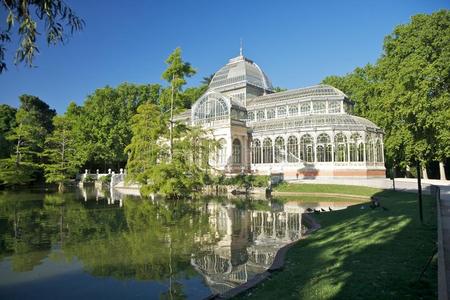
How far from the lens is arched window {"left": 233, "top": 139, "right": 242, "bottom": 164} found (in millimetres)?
40000

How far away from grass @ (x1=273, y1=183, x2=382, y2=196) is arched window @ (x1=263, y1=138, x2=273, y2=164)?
33.1ft

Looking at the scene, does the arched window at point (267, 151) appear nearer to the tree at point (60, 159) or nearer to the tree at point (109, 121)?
the tree at point (109, 121)

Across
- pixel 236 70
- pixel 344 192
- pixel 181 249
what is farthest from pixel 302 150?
pixel 181 249

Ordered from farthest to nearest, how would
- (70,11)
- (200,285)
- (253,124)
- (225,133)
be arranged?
(253,124)
(225,133)
(200,285)
(70,11)

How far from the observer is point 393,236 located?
8.77m

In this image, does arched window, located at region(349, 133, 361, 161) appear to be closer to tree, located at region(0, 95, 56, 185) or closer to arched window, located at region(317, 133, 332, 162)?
arched window, located at region(317, 133, 332, 162)

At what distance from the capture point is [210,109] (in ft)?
139

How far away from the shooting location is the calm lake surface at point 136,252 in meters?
7.44

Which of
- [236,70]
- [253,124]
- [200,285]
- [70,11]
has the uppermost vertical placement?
[236,70]

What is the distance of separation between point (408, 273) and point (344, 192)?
71.1 feet

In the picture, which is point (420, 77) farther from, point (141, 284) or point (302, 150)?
point (141, 284)

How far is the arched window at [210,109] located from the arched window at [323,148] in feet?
39.4

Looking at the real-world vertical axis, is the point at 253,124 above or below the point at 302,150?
above

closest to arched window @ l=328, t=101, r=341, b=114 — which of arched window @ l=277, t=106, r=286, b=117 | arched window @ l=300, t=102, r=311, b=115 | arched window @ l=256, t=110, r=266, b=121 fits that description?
arched window @ l=300, t=102, r=311, b=115
